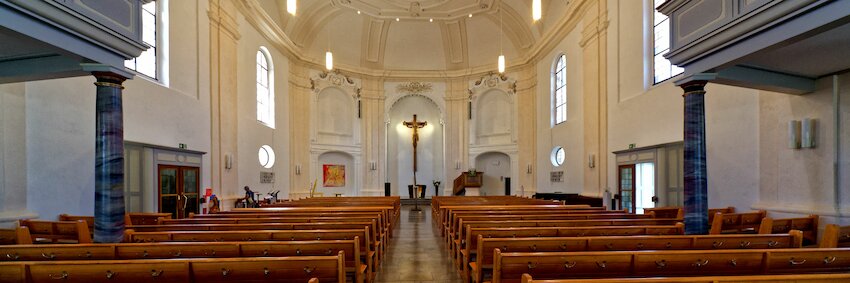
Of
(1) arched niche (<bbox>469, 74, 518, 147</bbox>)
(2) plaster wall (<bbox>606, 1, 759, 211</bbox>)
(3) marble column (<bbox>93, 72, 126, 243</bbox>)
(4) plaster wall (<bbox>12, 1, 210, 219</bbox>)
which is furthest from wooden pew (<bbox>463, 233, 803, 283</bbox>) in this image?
(1) arched niche (<bbox>469, 74, 518, 147</bbox>)

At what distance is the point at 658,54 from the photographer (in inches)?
396

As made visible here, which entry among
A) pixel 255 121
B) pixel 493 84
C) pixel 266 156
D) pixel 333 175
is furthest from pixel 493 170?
pixel 255 121

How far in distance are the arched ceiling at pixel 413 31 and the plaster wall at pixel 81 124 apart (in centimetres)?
699

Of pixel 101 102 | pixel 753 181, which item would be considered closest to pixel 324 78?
pixel 101 102

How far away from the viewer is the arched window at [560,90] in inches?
635

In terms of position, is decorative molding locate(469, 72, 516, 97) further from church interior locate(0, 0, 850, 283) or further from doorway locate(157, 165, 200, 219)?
doorway locate(157, 165, 200, 219)

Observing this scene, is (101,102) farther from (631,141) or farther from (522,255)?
(631,141)

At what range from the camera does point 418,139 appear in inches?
846

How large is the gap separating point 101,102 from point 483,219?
511 cm

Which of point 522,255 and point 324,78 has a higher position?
point 324,78

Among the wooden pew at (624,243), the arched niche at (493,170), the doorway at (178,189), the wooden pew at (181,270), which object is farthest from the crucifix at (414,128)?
the wooden pew at (181,270)

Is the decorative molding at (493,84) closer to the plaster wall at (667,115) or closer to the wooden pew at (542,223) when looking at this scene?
the plaster wall at (667,115)

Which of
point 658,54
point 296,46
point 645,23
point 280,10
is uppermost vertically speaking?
point 280,10

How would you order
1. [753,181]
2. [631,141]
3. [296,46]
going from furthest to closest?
[296,46], [631,141], [753,181]
